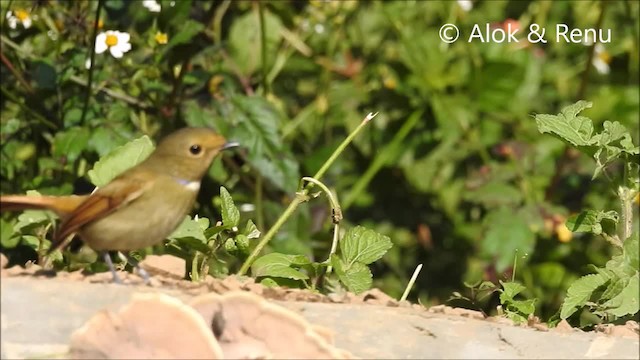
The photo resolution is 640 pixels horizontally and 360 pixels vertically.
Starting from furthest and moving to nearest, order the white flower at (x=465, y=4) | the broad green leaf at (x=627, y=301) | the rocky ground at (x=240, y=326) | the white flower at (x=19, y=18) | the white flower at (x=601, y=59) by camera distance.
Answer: the white flower at (x=601, y=59) < the white flower at (x=465, y=4) < the white flower at (x=19, y=18) < the broad green leaf at (x=627, y=301) < the rocky ground at (x=240, y=326)

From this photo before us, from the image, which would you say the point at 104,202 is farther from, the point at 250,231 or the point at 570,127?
the point at 570,127

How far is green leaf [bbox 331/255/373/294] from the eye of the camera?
273 cm

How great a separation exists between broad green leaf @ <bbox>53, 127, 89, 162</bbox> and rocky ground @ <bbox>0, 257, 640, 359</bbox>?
140cm

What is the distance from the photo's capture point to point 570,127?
2836 millimetres

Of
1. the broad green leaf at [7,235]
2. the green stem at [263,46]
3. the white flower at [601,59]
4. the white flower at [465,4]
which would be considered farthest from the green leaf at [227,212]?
the white flower at [601,59]

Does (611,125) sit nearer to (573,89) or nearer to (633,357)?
(633,357)

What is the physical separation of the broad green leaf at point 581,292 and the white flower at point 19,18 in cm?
219

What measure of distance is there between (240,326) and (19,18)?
2189 mm

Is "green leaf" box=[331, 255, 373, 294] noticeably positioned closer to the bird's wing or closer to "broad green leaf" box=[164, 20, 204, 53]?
the bird's wing

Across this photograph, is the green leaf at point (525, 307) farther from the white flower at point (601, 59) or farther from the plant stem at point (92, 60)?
the white flower at point (601, 59)

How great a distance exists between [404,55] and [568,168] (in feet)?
2.61

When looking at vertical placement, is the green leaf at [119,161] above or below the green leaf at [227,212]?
above

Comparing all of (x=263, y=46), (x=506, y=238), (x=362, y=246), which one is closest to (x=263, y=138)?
(x=263, y=46)

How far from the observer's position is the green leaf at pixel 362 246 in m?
2.81
